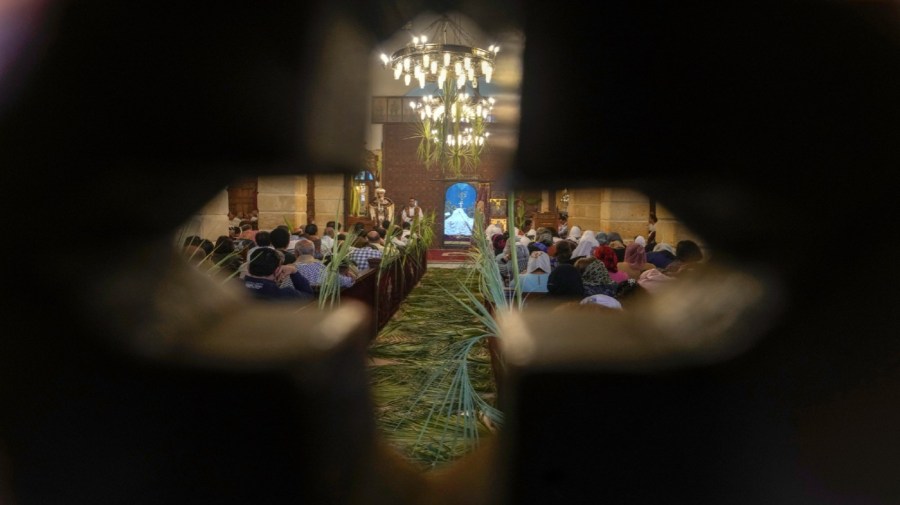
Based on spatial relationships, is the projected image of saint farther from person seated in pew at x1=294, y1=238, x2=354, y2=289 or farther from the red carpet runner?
person seated in pew at x1=294, y1=238, x2=354, y2=289

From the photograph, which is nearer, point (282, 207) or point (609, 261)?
point (609, 261)

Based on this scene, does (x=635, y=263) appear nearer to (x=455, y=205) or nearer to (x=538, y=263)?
(x=538, y=263)

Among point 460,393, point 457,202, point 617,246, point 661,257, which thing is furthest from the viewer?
point 457,202

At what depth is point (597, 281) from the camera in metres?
4.77

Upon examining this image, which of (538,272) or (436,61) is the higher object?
(436,61)

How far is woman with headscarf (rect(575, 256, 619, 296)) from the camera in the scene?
15.6 feet

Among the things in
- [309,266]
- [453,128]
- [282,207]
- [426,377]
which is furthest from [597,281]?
[282,207]

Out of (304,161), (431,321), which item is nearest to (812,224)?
(304,161)

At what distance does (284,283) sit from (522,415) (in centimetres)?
443

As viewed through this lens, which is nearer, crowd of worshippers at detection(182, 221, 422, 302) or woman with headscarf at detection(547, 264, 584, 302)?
crowd of worshippers at detection(182, 221, 422, 302)

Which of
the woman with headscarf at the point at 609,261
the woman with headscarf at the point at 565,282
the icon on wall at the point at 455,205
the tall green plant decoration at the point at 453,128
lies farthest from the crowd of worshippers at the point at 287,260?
the icon on wall at the point at 455,205

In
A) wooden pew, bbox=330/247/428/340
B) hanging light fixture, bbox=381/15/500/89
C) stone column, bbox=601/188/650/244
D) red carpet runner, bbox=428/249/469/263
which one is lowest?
red carpet runner, bbox=428/249/469/263

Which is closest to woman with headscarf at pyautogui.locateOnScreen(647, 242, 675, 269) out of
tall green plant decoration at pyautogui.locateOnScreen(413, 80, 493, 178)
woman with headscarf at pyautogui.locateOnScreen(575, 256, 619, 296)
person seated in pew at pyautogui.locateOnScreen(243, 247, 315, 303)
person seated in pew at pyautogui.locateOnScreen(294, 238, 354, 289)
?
woman with headscarf at pyautogui.locateOnScreen(575, 256, 619, 296)

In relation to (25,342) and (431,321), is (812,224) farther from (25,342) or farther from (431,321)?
(431,321)
